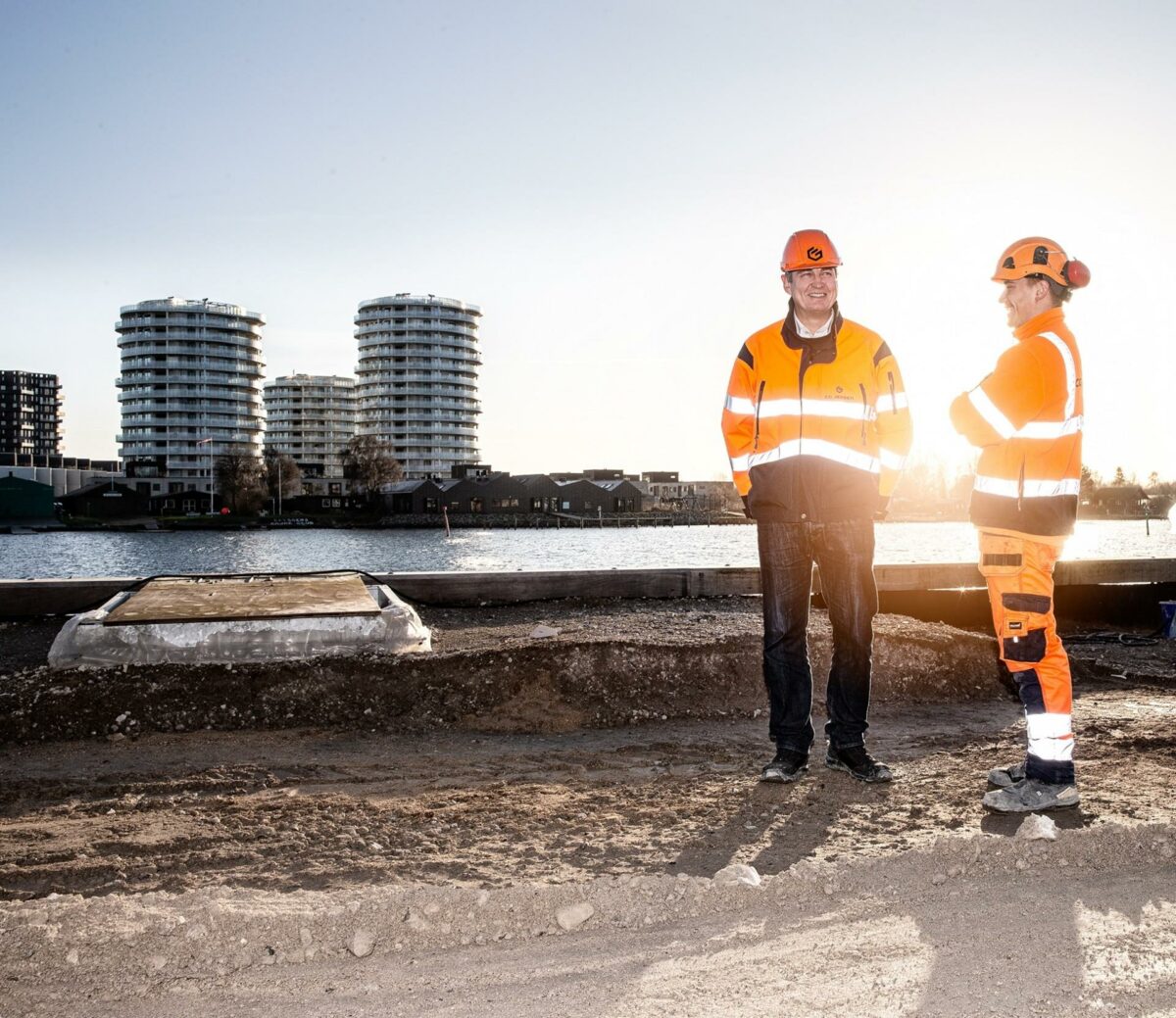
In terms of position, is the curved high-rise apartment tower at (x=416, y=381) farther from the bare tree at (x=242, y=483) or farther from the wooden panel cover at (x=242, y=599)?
the wooden panel cover at (x=242, y=599)

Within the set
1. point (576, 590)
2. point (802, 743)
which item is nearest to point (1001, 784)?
point (802, 743)

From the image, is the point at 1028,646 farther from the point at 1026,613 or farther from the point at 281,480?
the point at 281,480

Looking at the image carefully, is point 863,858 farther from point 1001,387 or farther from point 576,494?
point 576,494

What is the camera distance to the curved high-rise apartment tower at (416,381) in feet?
615

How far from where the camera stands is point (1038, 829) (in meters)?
3.64

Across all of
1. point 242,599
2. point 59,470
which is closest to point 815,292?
Result: point 242,599

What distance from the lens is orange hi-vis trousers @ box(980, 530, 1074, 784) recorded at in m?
4.12

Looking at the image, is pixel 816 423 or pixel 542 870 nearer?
pixel 542 870

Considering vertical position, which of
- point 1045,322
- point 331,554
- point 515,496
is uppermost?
point 515,496

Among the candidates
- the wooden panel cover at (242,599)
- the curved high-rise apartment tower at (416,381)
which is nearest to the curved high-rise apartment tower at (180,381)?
the curved high-rise apartment tower at (416,381)

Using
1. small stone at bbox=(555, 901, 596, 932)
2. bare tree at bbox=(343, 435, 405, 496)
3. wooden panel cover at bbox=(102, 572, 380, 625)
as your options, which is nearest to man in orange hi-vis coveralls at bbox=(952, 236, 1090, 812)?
small stone at bbox=(555, 901, 596, 932)

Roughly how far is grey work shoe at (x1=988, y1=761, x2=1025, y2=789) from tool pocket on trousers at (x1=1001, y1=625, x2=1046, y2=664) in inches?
21.5

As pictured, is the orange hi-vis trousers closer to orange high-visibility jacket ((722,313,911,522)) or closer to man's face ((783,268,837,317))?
orange high-visibility jacket ((722,313,911,522))

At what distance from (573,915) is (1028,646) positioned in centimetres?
224
